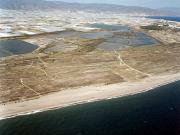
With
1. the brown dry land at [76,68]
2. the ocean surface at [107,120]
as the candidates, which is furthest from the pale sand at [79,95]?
the brown dry land at [76,68]

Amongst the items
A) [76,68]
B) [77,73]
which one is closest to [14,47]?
[76,68]

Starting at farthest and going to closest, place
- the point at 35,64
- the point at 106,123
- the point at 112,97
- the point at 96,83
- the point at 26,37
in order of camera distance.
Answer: the point at 26,37
the point at 35,64
the point at 96,83
the point at 112,97
the point at 106,123

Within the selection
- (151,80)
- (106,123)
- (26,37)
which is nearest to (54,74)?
(151,80)

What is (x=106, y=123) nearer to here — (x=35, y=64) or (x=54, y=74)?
(x=54, y=74)

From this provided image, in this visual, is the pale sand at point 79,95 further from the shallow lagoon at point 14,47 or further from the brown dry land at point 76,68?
the shallow lagoon at point 14,47

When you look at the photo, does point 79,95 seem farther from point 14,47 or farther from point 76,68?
point 14,47
